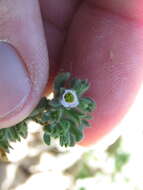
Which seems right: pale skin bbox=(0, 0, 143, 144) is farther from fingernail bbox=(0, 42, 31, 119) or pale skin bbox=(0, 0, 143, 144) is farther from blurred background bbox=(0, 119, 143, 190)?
blurred background bbox=(0, 119, 143, 190)

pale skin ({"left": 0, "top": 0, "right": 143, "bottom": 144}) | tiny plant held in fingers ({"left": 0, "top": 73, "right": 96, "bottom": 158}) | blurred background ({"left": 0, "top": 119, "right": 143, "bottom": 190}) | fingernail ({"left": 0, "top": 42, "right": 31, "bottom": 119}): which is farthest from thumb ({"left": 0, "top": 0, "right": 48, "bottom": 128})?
blurred background ({"left": 0, "top": 119, "right": 143, "bottom": 190})

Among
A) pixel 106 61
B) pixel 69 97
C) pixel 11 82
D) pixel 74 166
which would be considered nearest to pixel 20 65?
pixel 11 82

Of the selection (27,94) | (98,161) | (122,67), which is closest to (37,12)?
(27,94)

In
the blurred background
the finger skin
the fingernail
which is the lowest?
the blurred background

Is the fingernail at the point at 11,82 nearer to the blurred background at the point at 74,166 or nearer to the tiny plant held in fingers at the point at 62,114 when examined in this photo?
the tiny plant held in fingers at the point at 62,114

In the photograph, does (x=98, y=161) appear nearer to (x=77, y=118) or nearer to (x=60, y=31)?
(x=60, y=31)

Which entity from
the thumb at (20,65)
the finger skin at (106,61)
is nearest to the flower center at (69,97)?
the thumb at (20,65)
